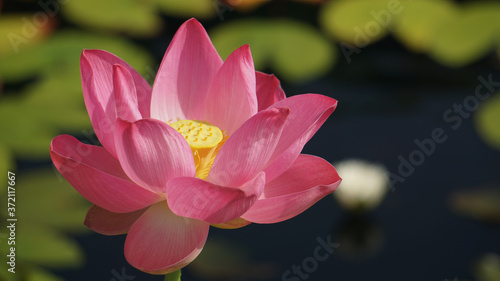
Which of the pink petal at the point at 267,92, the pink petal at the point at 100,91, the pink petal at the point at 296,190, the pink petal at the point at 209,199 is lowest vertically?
the pink petal at the point at 296,190

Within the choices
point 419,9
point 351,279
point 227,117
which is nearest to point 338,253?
point 351,279

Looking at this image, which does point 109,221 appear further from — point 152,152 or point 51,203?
point 51,203

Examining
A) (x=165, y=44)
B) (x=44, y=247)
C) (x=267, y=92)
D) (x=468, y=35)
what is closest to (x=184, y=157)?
(x=267, y=92)

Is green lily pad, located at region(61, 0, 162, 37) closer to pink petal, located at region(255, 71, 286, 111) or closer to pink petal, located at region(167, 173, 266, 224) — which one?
pink petal, located at region(255, 71, 286, 111)

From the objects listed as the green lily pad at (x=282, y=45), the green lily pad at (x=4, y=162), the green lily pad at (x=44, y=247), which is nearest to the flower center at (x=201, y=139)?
the green lily pad at (x=44, y=247)

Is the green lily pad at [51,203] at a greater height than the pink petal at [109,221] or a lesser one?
lesser

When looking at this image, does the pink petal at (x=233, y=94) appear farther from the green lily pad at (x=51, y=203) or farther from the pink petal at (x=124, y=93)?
the green lily pad at (x=51, y=203)

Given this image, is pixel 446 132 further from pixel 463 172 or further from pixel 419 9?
A: pixel 419 9
